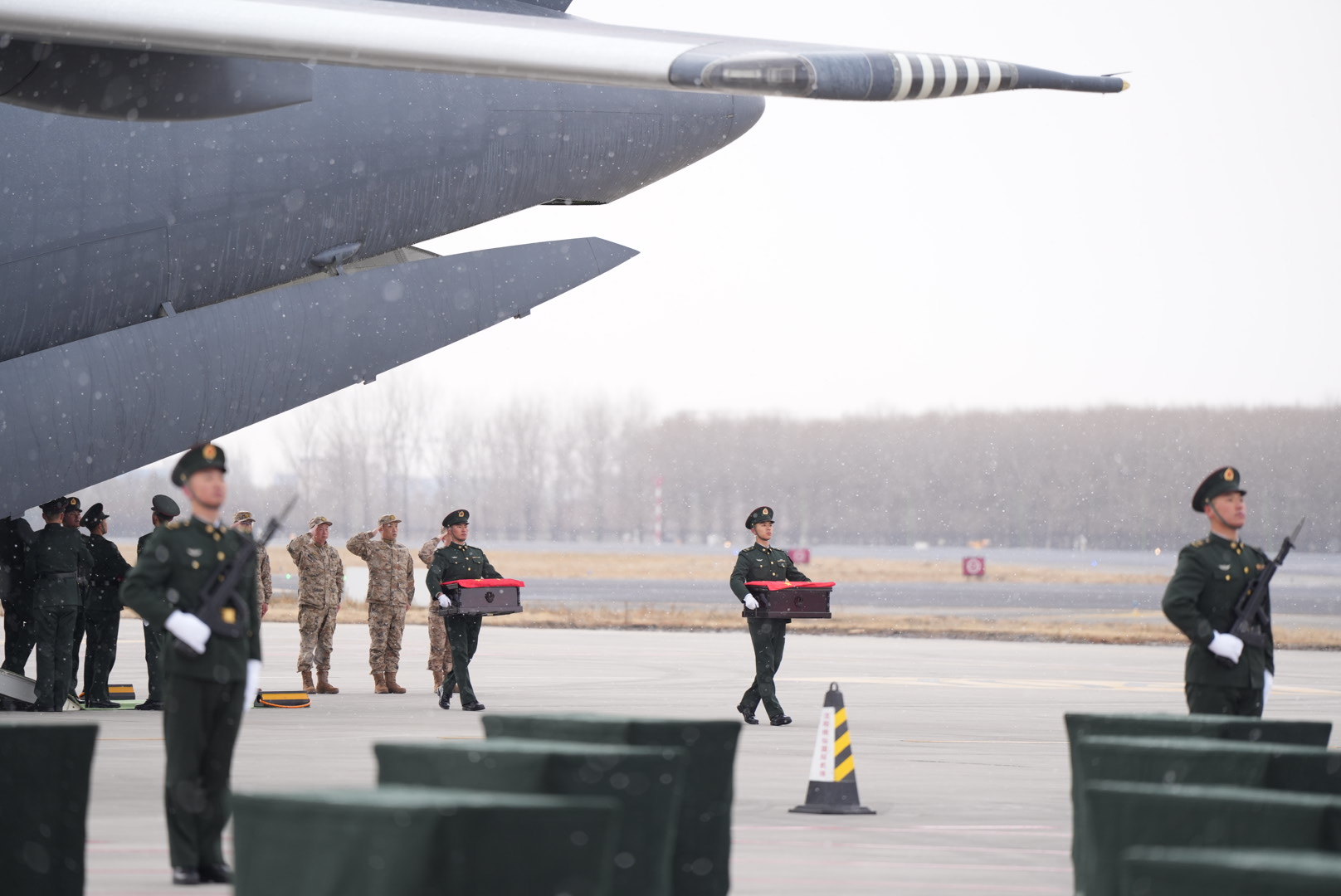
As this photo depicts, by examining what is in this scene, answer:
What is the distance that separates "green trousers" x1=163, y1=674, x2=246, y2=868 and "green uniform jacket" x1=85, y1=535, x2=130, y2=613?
998cm

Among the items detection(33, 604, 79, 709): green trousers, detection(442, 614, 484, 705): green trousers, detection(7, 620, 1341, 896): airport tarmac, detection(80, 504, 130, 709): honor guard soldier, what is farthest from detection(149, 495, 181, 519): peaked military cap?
detection(442, 614, 484, 705): green trousers

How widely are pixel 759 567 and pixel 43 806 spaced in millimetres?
10360

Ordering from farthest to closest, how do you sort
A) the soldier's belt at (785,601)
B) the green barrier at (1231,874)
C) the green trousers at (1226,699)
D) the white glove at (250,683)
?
the soldier's belt at (785,601)
the green trousers at (1226,699)
the white glove at (250,683)
the green barrier at (1231,874)

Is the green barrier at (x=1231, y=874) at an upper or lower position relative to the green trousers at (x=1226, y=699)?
upper

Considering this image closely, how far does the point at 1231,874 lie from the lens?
4168 millimetres

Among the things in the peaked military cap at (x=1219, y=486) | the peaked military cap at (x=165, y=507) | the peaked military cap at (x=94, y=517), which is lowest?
the peaked military cap at (x=94, y=517)

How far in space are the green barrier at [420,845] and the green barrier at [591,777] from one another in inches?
29.6

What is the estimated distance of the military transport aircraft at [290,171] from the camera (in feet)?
32.0

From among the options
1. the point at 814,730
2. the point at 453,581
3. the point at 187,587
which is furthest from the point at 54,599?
the point at 187,587

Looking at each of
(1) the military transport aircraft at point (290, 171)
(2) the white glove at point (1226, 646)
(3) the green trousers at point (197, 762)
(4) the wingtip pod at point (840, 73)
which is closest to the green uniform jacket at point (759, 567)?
(1) the military transport aircraft at point (290, 171)

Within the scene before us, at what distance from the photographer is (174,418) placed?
13.7 meters

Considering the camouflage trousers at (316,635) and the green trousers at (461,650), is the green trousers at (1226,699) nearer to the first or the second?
the green trousers at (461,650)

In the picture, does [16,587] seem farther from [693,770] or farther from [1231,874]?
[1231,874]

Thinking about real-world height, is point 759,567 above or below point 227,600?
below
